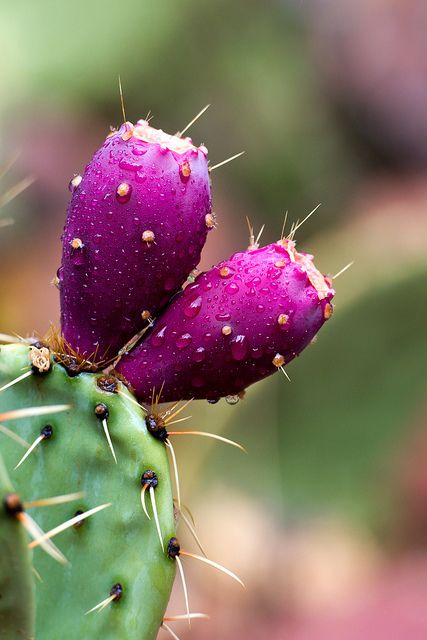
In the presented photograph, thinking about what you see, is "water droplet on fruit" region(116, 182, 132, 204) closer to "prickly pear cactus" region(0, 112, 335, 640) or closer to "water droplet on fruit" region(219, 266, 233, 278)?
"prickly pear cactus" region(0, 112, 335, 640)

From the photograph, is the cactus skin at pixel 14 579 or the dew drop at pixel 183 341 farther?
the dew drop at pixel 183 341

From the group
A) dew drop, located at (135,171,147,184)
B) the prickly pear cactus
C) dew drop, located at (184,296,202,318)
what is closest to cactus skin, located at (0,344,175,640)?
the prickly pear cactus

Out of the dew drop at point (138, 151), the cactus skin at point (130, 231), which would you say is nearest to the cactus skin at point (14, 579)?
the cactus skin at point (130, 231)

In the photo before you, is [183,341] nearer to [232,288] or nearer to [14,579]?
[232,288]

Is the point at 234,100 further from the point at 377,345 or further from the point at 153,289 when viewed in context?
the point at 153,289

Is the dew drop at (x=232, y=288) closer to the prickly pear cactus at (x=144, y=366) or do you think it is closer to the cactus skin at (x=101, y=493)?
the prickly pear cactus at (x=144, y=366)

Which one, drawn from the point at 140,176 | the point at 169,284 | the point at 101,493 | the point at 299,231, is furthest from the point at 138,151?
the point at 299,231
